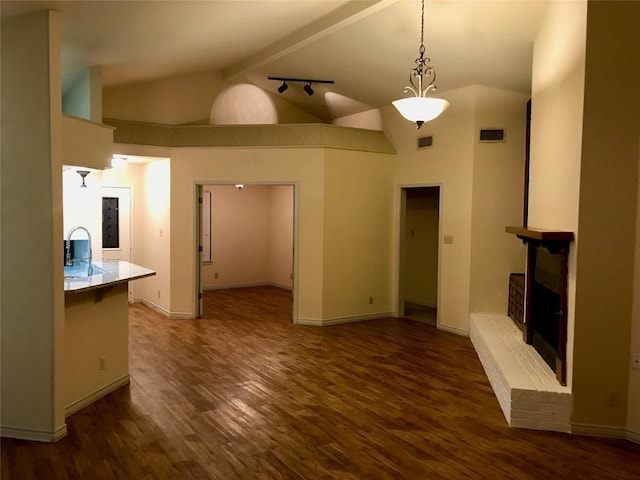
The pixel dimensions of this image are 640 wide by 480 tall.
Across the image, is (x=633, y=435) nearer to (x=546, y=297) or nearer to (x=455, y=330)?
(x=546, y=297)

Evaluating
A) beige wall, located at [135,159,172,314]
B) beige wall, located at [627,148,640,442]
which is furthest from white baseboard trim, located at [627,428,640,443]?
beige wall, located at [135,159,172,314]

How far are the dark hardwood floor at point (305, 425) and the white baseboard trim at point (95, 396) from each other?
0.09 meters

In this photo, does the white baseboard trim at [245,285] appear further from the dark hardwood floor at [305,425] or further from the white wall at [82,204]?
the dark hardwood floor at [305,425]

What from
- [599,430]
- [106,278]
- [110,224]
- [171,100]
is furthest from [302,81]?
[599,430]

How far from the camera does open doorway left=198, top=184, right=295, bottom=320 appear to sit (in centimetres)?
934

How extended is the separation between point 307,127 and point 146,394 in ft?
13.4

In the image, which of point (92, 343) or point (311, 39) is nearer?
point (92, 343)

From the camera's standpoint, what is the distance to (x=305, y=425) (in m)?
3.49

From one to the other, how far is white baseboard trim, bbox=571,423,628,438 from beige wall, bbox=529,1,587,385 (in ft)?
1.09

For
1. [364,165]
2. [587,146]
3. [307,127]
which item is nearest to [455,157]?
[364,165]

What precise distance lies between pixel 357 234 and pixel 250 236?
3.58m

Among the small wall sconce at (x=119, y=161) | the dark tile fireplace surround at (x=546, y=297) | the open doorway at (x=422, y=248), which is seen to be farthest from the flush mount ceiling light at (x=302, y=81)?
the dark tile fireplace surround at (x=546, y=297)

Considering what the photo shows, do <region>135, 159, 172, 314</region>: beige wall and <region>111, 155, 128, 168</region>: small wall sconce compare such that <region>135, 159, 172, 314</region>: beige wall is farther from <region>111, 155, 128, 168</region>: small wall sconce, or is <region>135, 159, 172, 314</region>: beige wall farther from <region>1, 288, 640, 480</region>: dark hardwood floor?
<region>1, 288, 640, 480</region>: dark hardwood floor

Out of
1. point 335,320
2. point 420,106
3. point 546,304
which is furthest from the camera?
point 335,320
